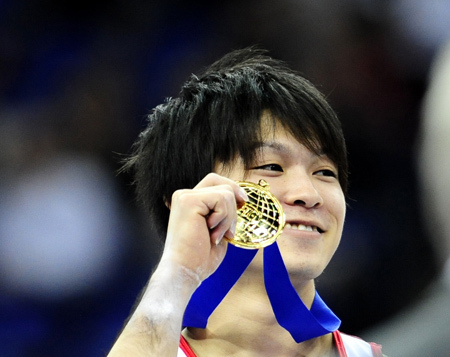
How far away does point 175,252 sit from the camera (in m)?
1.60

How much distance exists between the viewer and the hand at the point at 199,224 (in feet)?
5.21

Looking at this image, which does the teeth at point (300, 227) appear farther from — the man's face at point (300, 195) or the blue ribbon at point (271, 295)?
the blue ribbon at point (271, 295)

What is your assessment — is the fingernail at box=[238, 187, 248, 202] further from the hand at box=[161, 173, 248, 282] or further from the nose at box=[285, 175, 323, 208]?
the nose at box=[285, 175, 323, 208]

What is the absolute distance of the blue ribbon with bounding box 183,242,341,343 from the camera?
2.02 meters

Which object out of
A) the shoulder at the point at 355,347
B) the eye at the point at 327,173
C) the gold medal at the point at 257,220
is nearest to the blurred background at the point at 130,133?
the shoulder at the point at 355,347

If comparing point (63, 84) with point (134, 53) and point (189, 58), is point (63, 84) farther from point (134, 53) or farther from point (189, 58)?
point (189, 58)

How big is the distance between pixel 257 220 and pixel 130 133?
2.26m

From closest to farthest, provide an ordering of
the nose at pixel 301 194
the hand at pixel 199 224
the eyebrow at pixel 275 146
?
1. the hand at pixel 199 224
2. the nose at pixel 301 194
3. the eyebrow at pixel 275 146

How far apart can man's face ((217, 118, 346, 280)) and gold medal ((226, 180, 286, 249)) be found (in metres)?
0.37

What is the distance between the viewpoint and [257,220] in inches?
69.2

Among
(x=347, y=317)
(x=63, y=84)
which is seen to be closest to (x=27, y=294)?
(x=63, y=84)

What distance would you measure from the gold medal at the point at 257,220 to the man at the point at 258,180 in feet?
0.79

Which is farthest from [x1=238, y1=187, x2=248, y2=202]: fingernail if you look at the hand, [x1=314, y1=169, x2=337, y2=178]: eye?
[x1=314, y1=169, x2=337, y2=178]: eye

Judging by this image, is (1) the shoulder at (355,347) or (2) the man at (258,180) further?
(1) the shoulder at (355,347)
